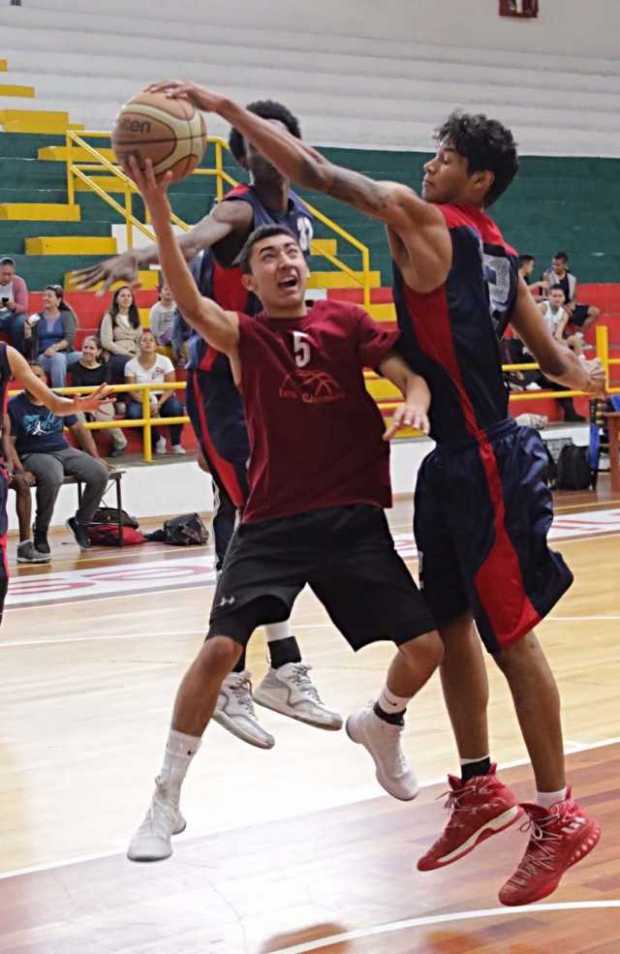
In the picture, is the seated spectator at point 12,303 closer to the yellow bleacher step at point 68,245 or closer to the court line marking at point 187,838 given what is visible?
the yellow bleacher step at point 68,245

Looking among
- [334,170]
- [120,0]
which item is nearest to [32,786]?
[334,170]

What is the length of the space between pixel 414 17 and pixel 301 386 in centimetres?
1761

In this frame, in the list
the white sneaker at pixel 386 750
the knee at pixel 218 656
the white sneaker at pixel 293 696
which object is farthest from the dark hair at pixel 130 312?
the knee at pixel 218 656

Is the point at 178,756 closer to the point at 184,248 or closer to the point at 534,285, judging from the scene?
the point at 184,248

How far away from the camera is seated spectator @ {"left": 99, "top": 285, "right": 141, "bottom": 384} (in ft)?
46.2

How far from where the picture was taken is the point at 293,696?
16.8 ft

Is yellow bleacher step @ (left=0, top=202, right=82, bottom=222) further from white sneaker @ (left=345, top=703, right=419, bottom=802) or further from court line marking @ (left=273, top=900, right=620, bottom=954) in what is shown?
court line marking @ (left=273, top=900, right=620, bottom=954)

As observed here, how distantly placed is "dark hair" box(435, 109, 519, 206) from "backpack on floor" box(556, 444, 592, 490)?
1089cm

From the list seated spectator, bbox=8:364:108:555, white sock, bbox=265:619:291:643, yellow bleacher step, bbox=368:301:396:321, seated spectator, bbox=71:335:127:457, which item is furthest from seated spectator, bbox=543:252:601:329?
white sock, bbox=265:619:291:643

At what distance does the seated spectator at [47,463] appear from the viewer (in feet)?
37.4

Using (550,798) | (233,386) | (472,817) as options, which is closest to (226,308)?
(233,386)

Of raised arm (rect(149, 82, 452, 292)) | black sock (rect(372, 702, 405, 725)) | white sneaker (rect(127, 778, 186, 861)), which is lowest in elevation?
white sneaker (rect(127, 778, 186, 861))

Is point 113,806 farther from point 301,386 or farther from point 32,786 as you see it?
point 301,386

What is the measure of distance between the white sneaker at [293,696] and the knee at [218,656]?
1.12 metres
